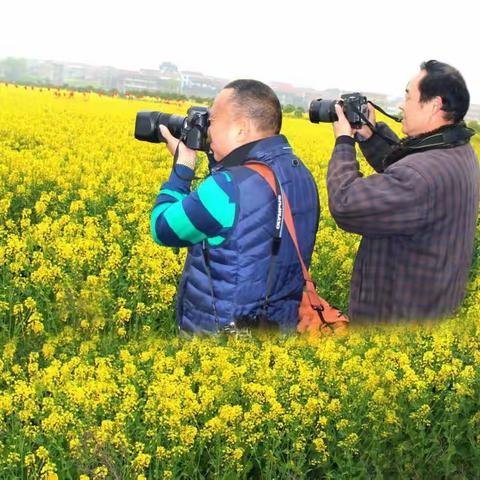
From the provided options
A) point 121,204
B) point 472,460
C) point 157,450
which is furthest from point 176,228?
point 121,204

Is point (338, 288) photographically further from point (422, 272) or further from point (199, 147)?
point (199, 147)

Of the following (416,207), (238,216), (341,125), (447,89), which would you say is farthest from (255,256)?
(447,89)

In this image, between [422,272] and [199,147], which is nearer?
[199,147]

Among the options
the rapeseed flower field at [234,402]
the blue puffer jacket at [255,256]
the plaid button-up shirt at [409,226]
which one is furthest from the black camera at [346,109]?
the rapeseed flower field at [234,402]

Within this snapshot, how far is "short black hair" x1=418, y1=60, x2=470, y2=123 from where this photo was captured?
10.8ft

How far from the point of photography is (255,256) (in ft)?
9.60

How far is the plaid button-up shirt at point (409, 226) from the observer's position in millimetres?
3152

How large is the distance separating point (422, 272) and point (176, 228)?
1.24m

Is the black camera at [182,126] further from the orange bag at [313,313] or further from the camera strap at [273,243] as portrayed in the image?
the orange bag at [313,313]

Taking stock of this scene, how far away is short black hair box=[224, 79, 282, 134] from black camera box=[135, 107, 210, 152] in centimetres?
19

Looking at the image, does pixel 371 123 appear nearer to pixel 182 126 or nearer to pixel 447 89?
pixel 447 89

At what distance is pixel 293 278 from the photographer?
314cm

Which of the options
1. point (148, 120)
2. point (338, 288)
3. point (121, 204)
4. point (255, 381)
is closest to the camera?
point (255, 381)

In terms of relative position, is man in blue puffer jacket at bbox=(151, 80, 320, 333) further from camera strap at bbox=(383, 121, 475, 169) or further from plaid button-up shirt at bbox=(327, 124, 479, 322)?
camera strap at bbox=(383, 121, 475, 169)
